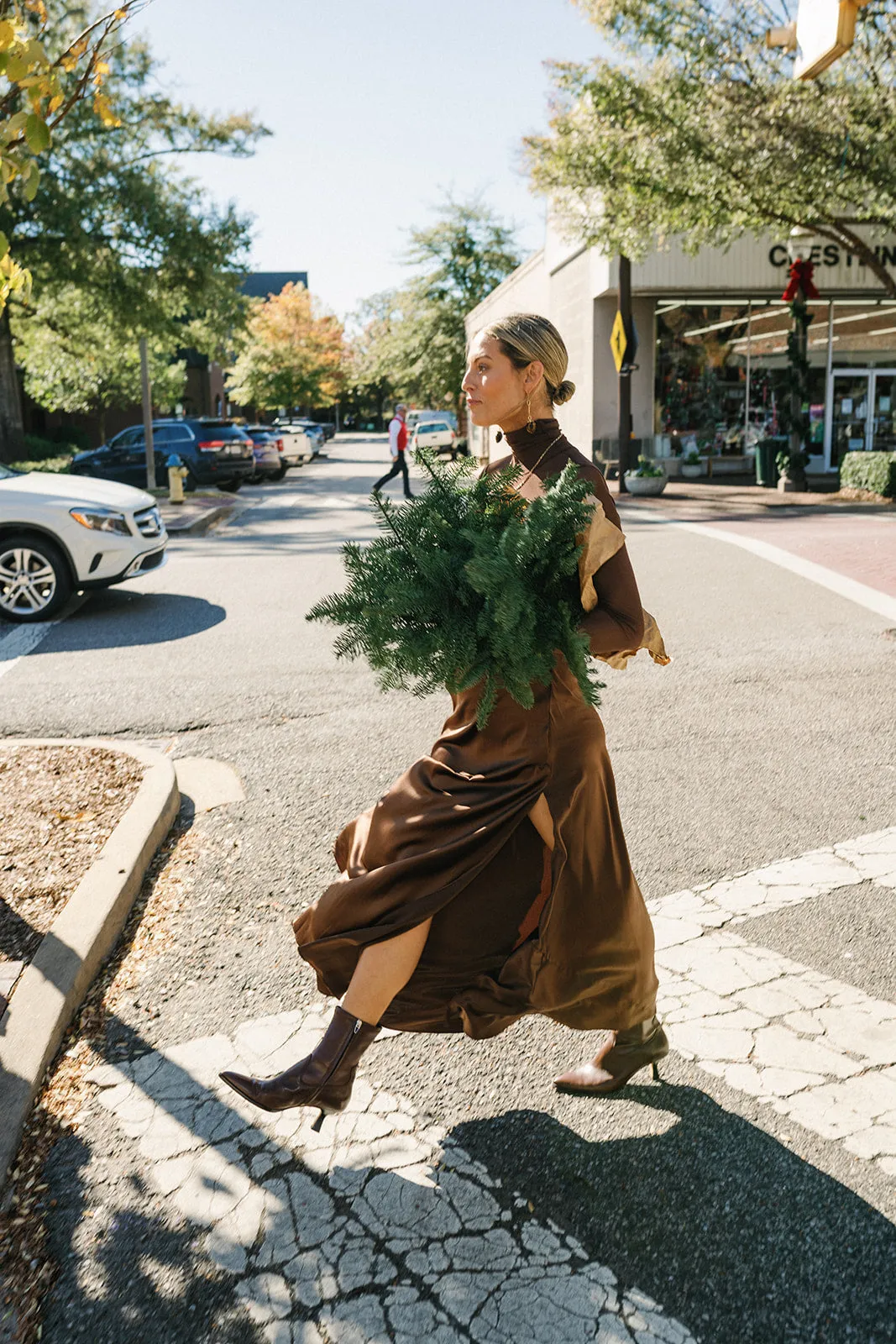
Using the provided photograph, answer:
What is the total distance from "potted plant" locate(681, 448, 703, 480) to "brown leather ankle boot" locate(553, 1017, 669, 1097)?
26599mm

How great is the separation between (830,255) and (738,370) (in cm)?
333

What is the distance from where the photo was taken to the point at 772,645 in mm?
8477

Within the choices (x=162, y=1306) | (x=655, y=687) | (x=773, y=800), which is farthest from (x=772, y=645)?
(x=162, y=1306)

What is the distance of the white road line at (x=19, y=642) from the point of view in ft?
27.3

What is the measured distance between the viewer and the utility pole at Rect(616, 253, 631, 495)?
2298 centimetres

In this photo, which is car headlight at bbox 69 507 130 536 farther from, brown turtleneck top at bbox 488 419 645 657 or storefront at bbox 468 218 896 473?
storefront at bbox 468 218 896 473

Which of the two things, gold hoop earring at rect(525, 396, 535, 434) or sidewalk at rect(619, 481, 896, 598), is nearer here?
gold hoop earring at rect(525, 396, 535, 434)

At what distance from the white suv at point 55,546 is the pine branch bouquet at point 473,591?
25.8 ft

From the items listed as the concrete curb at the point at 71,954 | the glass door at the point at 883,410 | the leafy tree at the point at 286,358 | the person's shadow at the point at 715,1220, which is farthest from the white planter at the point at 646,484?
the leafy tree at the point at 286,358

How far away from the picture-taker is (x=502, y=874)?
271cm

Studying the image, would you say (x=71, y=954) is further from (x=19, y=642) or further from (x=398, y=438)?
(x=398, y=438)

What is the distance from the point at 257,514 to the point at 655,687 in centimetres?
1514

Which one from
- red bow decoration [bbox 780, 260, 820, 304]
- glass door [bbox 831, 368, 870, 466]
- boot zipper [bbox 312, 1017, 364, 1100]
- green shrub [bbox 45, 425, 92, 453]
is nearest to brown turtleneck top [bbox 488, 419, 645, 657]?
boot zipper [bbox 312, 1017, 364, 1100]

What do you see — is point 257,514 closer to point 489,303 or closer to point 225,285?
point 225,285
